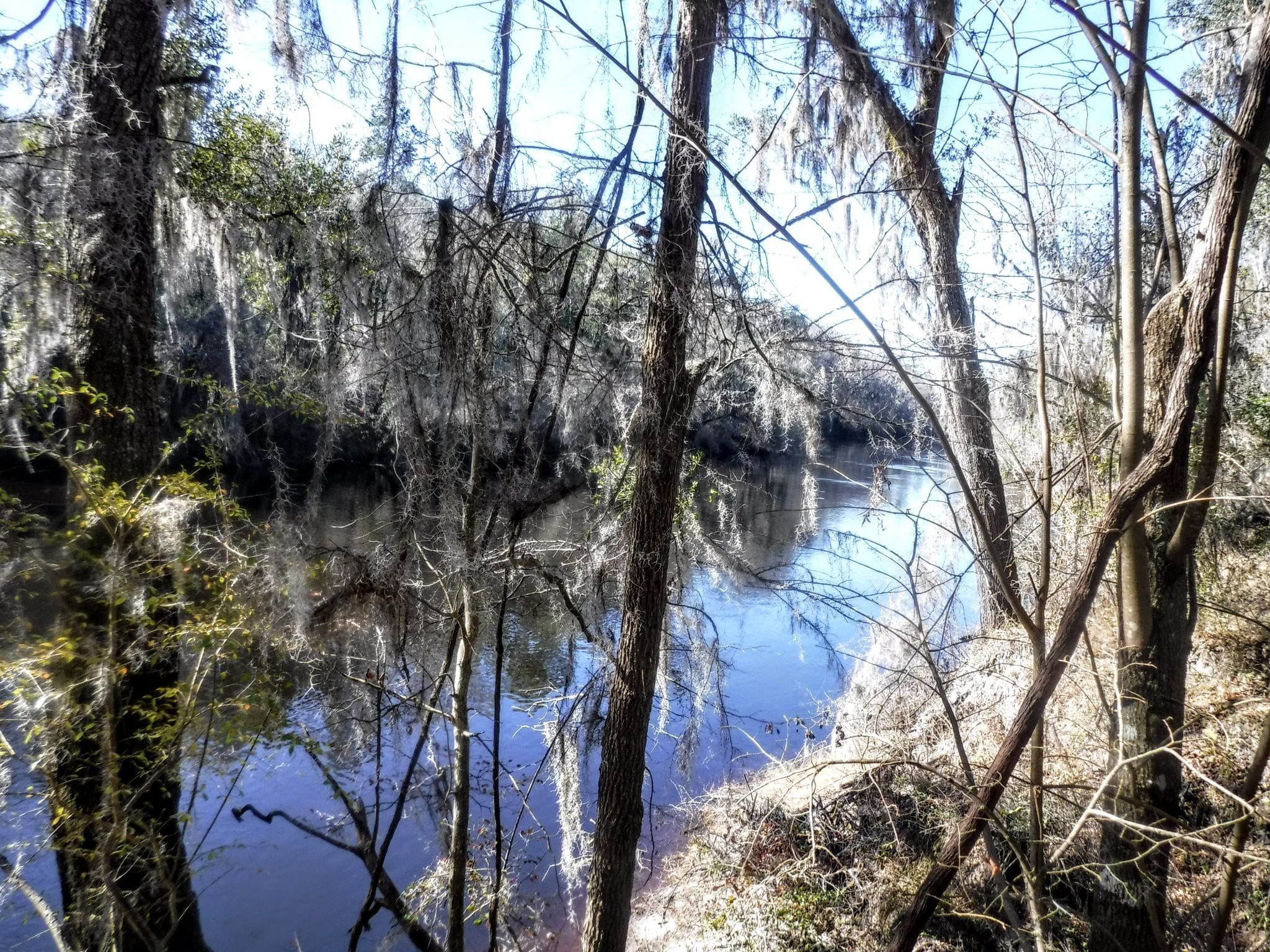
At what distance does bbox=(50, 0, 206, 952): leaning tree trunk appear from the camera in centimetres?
370

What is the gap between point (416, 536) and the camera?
4.07 meters

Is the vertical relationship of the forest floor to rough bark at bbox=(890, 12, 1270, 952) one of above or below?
below

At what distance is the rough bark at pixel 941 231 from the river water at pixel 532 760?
0.33 metres

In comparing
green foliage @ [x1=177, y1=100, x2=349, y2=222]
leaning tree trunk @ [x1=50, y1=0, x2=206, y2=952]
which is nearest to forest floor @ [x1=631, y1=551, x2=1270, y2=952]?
leaning tree trunk @ [x1=50, y1=0, x2=206, y2=952]

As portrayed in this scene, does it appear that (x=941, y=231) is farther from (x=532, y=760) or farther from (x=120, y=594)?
(x=532, y=760)

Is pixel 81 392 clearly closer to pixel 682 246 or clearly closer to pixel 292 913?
pixel 682 246

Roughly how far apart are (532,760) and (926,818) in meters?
3.77

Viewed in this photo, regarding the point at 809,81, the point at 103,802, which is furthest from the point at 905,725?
the point at 103,802

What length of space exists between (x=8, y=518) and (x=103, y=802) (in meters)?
1.53

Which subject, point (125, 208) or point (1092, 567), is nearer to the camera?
point (1092, 567)

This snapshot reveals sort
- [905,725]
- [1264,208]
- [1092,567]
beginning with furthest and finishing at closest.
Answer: [1264,208]
[905,725]
[1092,567]

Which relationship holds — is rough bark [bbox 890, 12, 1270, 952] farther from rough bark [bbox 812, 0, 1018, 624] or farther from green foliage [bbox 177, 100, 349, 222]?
green foliage [bbox 177, 100, 349, 222]

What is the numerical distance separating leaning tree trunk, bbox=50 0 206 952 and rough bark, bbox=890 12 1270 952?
348cm

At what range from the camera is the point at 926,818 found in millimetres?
5230
